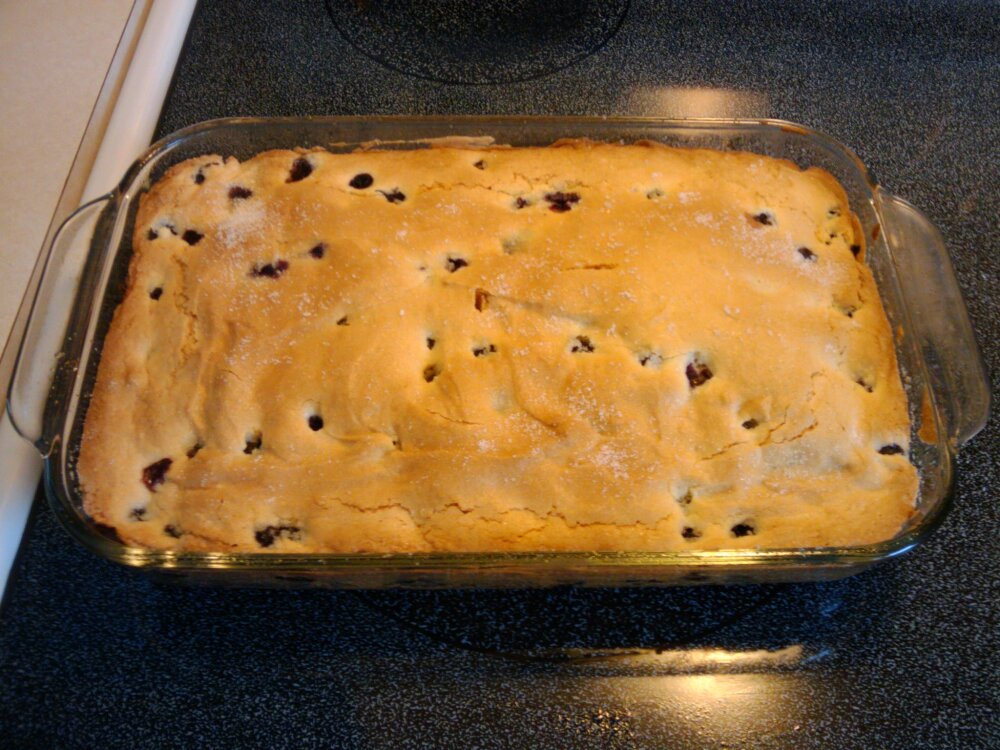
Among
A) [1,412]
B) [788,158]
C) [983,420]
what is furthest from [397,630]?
[788,158]

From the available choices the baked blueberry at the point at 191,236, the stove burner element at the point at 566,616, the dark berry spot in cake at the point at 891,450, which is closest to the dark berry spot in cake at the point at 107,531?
the stove burner element at the point at 566,616

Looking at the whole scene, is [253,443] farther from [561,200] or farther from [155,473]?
[561,200]

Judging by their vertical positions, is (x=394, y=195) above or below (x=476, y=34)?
below

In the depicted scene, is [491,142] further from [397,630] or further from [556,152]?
[397,630]

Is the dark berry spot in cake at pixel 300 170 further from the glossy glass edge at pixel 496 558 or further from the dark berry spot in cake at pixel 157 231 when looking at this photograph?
the glossy glass edge at pixel 496 558

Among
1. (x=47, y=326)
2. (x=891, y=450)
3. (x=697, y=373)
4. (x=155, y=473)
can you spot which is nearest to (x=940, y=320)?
(x=891, y=450)

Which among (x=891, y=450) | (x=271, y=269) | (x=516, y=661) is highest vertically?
(x=271, y=269)
